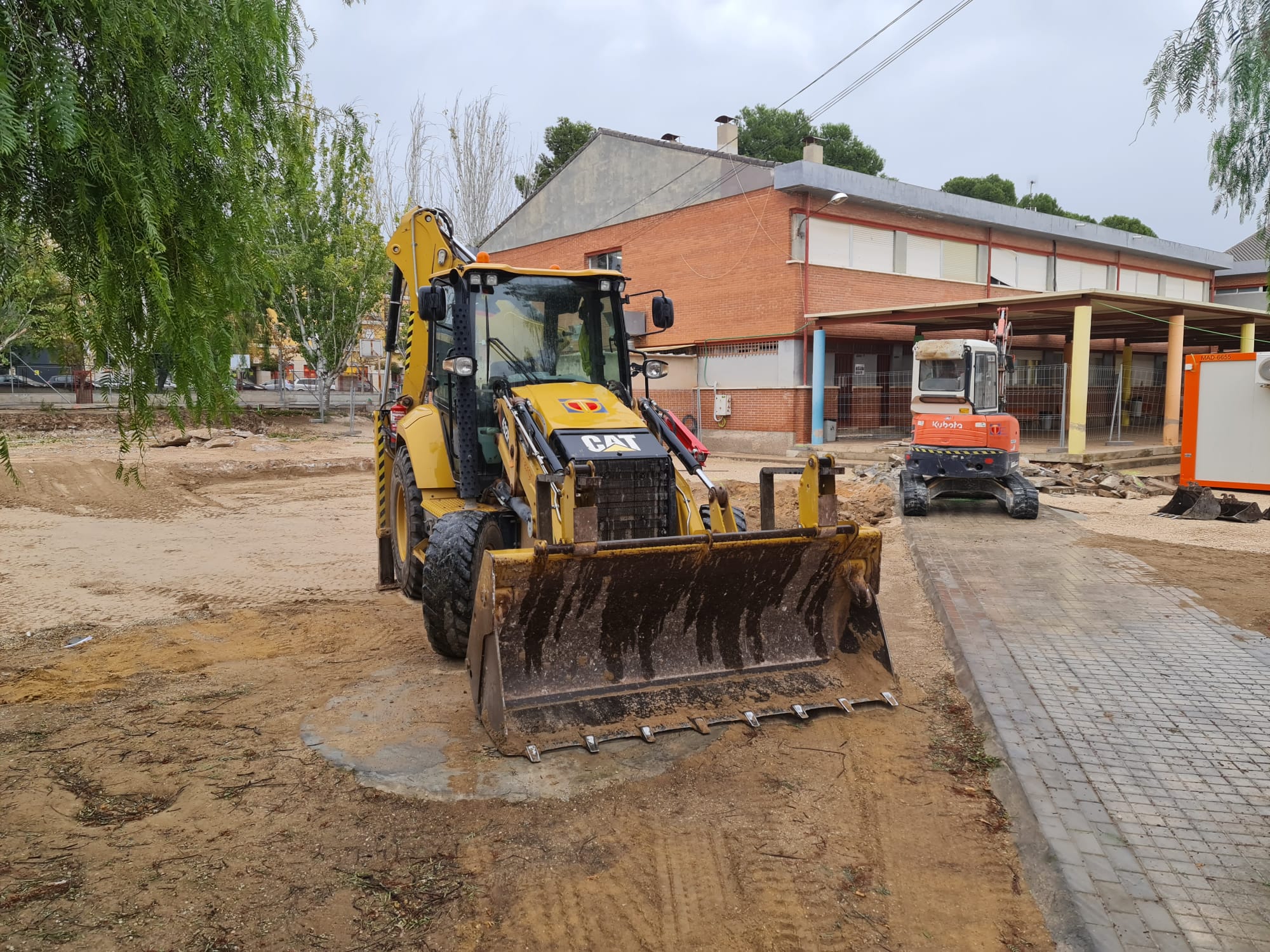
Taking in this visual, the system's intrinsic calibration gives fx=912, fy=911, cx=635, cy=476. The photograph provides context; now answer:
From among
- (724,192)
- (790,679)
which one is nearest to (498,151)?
(724,192)

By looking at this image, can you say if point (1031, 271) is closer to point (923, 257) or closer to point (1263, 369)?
point (923, 257)

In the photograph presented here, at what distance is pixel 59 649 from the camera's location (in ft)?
23.4

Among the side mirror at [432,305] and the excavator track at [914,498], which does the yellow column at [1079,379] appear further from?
the side mirror at [432,305]

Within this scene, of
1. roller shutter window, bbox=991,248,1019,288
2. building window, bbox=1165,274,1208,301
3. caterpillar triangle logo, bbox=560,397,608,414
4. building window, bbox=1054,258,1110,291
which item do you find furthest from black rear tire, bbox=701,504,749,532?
building window, bbox=1165,274,1208,301

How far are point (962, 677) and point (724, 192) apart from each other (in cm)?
2163

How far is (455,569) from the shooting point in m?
5.85

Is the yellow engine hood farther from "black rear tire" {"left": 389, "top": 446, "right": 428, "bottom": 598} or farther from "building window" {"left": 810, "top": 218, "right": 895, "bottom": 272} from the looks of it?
"building window" {"left": 810, "top": 218, "right": 895, "bottom": 272}

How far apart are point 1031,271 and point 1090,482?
1482cm

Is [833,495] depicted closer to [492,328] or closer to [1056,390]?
[492,328]

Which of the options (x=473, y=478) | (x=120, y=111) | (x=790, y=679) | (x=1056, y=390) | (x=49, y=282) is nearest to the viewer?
(x=120, y=111)

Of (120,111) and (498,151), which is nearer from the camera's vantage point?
(120,111)

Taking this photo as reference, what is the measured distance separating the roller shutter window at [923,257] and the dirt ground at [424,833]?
71.3ft

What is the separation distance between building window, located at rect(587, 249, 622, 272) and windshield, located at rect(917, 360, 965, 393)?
51.1ft

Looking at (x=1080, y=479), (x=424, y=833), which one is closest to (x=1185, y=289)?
(x=1080, y=479)
